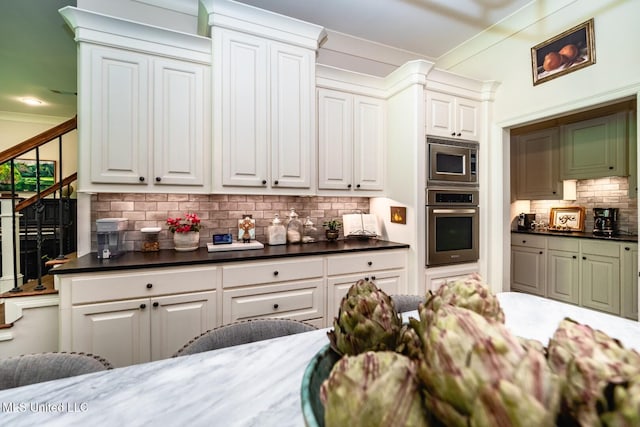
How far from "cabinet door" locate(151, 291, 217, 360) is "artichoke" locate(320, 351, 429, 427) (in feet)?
6.05

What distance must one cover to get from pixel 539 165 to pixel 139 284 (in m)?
4.92

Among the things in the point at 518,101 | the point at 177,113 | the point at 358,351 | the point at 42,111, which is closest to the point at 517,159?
the point at 518,101

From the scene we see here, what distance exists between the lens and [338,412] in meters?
0.28

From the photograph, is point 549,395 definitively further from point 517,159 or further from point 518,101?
point 517,159

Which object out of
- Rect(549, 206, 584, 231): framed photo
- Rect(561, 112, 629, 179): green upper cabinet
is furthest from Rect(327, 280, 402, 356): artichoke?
Rect(549, 206, 584, 231): framed photo

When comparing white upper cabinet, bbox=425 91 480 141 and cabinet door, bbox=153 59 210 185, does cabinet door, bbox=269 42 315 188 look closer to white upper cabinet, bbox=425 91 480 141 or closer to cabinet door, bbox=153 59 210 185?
cabinet door, bbox=153 59 210 185

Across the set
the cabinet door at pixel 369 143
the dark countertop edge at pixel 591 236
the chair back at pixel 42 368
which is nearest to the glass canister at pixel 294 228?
the cabinet door at pixel 369 143

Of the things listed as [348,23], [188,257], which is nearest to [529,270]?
[348,23]

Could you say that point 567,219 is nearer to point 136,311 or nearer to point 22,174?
point 136,311

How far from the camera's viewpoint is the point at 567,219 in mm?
4043

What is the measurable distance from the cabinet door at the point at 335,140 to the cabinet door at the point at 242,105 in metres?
0.52

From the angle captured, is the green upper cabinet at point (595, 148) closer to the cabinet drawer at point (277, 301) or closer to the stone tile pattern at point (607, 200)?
the stone tile pattern at point (607, 200)

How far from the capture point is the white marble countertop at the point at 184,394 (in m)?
0.58

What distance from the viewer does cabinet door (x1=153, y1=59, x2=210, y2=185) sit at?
2.13 meters
